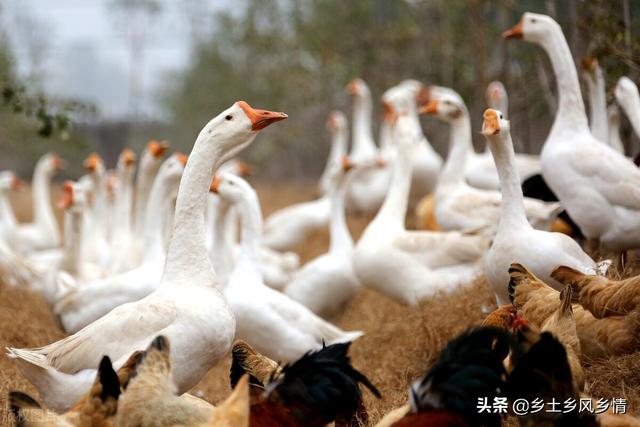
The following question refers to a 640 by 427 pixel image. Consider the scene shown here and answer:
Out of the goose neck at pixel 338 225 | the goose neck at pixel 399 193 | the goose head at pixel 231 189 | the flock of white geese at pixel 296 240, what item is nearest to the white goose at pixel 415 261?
the flock of white geese at pixel 296 240

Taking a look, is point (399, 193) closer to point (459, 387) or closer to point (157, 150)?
point (157, 150)

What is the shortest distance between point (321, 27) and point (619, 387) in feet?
52.7

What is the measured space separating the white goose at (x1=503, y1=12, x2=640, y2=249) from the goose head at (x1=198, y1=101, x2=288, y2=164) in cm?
270

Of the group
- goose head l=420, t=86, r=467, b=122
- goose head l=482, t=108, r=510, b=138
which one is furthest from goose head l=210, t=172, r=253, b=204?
goose head l=482, t=108, r=510, b=138

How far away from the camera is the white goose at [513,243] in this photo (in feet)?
19.6

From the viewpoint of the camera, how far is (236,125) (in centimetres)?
526

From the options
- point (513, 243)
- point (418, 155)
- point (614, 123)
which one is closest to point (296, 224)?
point (418, 155)

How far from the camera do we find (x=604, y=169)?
695 centimetres

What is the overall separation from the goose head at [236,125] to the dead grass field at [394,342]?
1.69 meters

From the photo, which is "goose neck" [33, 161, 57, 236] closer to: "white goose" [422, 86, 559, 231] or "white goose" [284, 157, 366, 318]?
"white goose" [284, 157, 366, 318]

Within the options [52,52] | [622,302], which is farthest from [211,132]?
[52,52]

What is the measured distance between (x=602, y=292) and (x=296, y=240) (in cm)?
851

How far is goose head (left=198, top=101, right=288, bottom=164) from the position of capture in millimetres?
5234

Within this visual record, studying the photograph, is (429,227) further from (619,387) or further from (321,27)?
(321,27)
